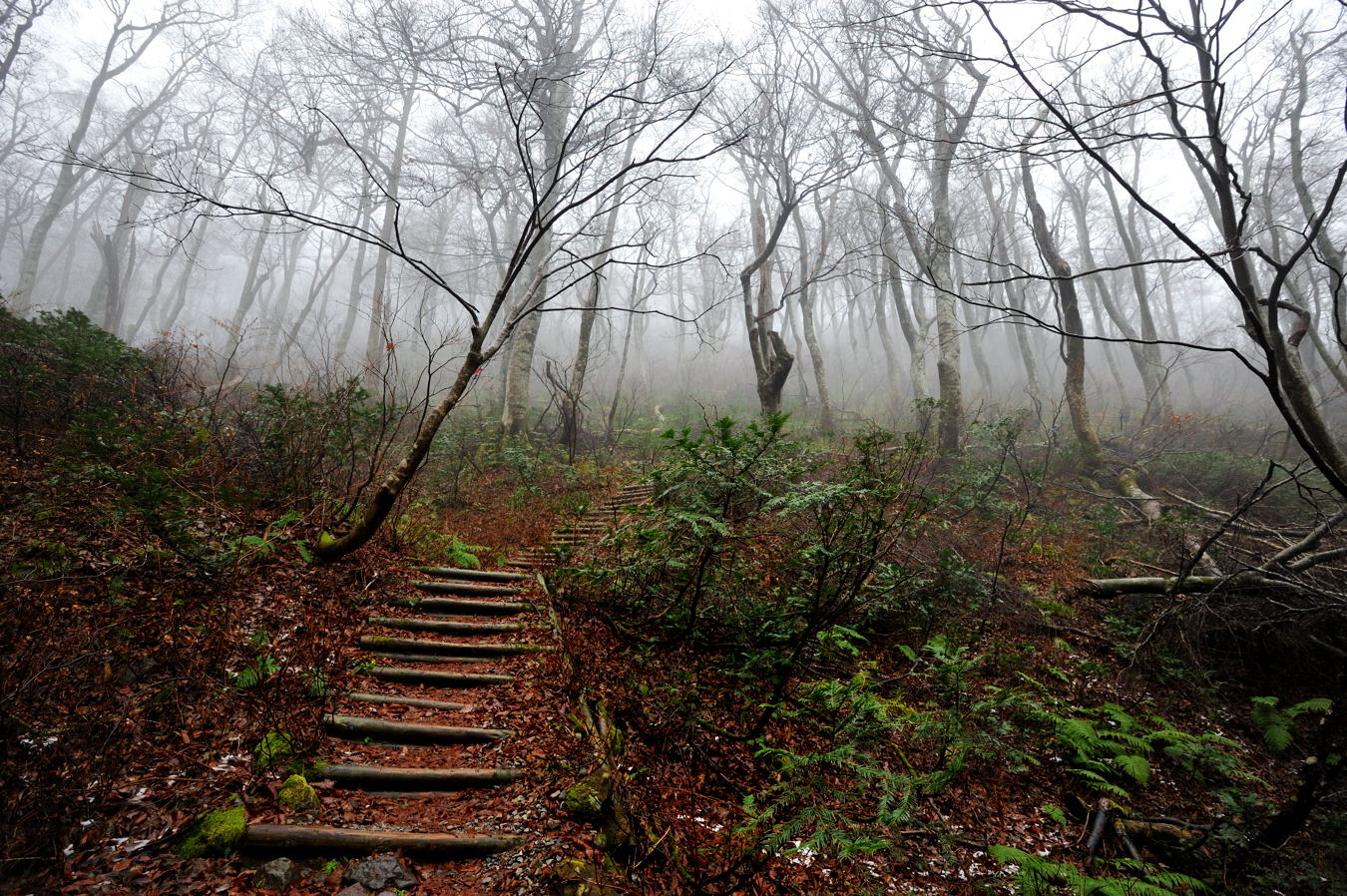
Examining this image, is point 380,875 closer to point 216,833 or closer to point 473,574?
point 216,833

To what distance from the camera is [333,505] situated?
555 centimetres

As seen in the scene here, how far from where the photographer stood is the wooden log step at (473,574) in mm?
5805

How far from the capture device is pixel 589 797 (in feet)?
9.51

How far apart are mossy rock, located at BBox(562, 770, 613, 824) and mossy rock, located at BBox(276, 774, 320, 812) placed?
131cm

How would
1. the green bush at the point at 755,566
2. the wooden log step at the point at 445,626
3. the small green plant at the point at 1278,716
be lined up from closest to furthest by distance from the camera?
the small green plant at the point at 1278,716, the green bush at the point at 755,566, the wooden log step at the point at 445,626

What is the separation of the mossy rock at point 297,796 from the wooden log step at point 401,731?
509 millimetres

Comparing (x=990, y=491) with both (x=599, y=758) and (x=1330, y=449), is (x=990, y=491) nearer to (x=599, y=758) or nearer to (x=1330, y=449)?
(x=1330, y=449)

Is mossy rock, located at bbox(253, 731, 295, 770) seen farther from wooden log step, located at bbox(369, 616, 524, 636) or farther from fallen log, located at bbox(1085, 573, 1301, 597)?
fallen log, located at bbox(1085, 573, 1301, 597)

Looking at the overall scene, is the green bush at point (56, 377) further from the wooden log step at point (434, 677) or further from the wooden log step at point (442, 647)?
the wooden log step at point (434, 677)

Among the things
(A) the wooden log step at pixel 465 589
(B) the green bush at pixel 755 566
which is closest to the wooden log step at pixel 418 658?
(A) the wooden log step at pixel 465 589

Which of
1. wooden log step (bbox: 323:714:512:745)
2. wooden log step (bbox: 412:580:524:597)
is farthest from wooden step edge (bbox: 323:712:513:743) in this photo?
wooden log step (bbox: 412:580:524:597)

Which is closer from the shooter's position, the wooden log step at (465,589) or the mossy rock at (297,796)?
the mossy rock at (297,796)

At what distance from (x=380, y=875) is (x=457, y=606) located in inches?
115

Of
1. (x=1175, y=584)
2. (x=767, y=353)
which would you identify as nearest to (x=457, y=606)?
(x=1175, y=584)
